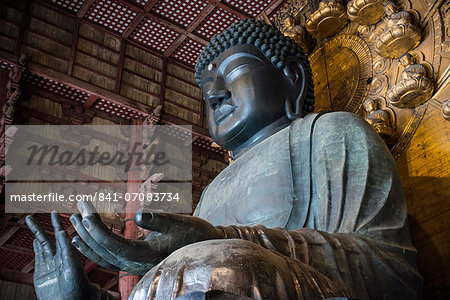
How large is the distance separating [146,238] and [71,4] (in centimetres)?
694

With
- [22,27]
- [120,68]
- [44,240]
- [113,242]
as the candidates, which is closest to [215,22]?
[120,68]

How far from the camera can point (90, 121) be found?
326 inches

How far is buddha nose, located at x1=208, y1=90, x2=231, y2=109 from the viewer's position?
9.46ft

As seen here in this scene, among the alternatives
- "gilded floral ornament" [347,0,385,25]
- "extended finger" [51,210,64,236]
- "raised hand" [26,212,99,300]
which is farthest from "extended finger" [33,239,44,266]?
"gilded floral ornament" [347,0,385,25]

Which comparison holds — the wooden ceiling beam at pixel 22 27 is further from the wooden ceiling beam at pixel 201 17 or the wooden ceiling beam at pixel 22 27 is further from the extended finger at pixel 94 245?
the extended finger at pixel 94 245

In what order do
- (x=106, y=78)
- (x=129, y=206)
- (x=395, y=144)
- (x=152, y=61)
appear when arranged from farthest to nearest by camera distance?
(x=152, y=61)
(x=106, y=78)
(x=129, y=206)
(x=395, y=144)

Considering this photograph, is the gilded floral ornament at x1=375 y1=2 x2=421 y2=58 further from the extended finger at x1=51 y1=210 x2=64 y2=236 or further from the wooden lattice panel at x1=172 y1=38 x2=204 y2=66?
the wooden lattice panel at x1=172 y1=38 x2=204 y2=66

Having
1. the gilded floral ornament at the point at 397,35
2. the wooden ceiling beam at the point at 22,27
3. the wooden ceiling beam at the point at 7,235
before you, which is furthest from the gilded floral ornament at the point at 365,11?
the wooden ceiling beam at the point at 7,235

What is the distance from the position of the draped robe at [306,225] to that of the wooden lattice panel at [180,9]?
15.9 ft

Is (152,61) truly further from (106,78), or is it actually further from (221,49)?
(221,49)

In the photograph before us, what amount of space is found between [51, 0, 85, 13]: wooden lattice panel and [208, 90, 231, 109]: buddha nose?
18.5ft

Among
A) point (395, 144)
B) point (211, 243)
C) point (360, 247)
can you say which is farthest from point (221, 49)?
point (211, 243)

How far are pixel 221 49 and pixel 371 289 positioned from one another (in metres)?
1.63

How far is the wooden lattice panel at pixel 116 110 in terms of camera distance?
318 inches
